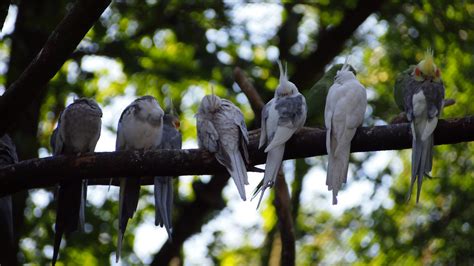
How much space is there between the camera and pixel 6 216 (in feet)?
28.3

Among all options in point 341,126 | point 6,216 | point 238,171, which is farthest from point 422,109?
point 6,216

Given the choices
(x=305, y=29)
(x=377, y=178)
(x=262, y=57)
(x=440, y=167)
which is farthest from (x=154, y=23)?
(x=440, y=167)

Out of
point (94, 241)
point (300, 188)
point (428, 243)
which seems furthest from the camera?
point (300, 188)

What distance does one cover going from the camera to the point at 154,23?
12.4 m

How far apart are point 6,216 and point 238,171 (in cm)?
287

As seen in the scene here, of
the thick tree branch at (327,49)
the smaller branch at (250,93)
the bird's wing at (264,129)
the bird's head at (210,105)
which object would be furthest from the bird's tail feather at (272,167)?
the thick tree branch at (327,49)

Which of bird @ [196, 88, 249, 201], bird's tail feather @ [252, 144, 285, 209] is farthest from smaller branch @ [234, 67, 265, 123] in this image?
bird's tail feather @ [252, 144, 285, 209]

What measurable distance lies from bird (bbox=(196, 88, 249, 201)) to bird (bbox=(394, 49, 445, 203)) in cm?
154

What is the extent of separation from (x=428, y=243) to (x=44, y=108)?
635 cm

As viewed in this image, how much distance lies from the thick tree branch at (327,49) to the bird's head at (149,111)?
4.37 meters

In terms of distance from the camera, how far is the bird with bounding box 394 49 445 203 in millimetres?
7148

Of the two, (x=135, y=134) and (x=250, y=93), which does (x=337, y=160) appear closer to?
(x=135, y=134)

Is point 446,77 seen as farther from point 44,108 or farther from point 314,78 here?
point 44,108

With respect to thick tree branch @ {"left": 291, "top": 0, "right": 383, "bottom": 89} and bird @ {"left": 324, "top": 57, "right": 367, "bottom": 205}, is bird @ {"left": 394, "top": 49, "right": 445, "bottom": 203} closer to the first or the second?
bird @ {"left": 324, "top": 57, "right": 367, "bottom": 205}
